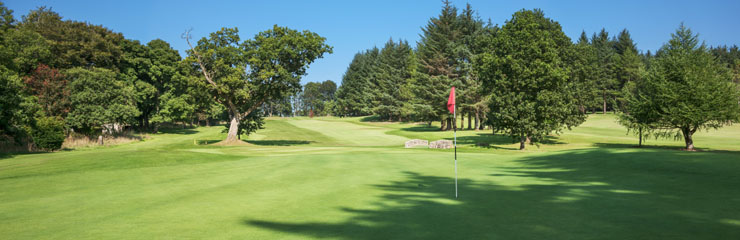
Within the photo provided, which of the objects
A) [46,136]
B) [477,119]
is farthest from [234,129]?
[477,119]

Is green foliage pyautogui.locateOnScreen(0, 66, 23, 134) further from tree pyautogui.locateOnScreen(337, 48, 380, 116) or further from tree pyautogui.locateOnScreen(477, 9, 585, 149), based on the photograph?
tree pyautogui.locateOnScreen(337, 48, 380, 116)

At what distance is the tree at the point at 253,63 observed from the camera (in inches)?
1447

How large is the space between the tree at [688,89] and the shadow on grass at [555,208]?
56.2ft

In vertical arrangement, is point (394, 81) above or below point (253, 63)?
above

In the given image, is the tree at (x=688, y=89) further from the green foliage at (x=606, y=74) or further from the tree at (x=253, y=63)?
the green foliage at (x=606, y=74)

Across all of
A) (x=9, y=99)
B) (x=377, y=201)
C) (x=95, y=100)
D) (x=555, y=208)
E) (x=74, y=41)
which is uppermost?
(x=74, y=41)

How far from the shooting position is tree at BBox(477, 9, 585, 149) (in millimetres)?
33156

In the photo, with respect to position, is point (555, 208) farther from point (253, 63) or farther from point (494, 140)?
point (494, 140)

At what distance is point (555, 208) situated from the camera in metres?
8.55

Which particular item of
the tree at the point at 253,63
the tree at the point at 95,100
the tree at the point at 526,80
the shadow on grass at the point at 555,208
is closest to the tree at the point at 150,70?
the tree at the point at 95,100

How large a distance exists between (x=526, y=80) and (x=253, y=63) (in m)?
→ 24.0

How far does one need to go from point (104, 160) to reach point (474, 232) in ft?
59.7

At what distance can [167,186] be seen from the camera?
12.1 meters

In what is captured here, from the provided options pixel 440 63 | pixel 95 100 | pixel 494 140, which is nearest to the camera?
pixel 95 100
